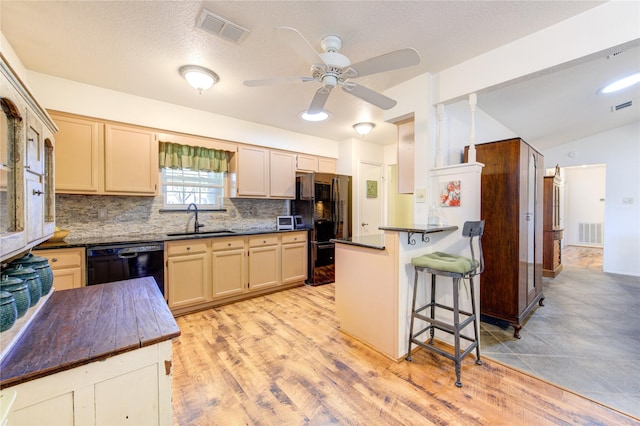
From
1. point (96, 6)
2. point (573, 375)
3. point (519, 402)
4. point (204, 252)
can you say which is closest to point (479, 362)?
point (519, 402)

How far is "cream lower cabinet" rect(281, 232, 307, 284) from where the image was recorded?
397 centimetres

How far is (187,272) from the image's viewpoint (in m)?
3.09

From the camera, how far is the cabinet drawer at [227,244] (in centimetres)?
330

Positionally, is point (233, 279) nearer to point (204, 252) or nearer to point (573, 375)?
point (204, 252)

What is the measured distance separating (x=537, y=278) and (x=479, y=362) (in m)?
1.75

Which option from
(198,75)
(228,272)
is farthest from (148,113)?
(228,272)

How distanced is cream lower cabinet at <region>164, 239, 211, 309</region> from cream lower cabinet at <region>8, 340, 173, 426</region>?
2.29 metres

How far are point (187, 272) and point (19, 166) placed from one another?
233cm

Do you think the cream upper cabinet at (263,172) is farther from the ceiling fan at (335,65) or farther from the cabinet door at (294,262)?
the ceiling fan at (335,65)

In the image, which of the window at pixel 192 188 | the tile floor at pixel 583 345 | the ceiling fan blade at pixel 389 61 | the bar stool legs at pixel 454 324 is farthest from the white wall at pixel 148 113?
the tile floor at pixel 583 345

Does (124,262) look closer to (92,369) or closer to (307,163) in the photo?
(92,369)

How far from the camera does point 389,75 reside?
2.58 meters

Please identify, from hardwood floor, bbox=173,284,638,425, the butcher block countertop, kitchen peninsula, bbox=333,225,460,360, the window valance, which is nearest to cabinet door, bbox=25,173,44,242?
the butcher block countertop

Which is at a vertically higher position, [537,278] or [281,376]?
[537,278]
